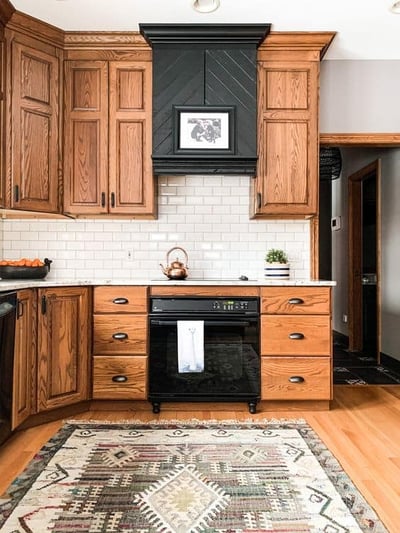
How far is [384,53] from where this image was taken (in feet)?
11.6

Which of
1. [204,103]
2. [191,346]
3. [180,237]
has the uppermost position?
[204,103]

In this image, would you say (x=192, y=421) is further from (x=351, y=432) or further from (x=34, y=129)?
(x=34, y=129)

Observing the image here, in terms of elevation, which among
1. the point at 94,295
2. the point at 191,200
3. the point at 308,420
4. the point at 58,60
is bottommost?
the point at 308,420

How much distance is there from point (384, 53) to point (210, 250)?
6.41 feet

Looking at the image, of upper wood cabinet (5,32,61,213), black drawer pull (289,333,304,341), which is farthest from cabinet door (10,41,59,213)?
black drawer pull (289,333,304,341)

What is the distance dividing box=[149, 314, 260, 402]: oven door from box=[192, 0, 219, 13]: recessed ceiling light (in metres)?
1.92

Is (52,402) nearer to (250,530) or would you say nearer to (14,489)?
(14,489)

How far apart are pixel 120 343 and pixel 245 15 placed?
88.8 inches

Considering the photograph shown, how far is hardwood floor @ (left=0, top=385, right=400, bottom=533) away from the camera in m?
2.08

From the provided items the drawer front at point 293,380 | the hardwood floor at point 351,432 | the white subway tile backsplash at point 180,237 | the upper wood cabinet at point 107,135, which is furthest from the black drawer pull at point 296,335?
the upper wood cabinet at point 107,135

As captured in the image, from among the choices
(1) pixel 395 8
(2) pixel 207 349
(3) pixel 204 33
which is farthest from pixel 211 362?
(1) pixel 395 8

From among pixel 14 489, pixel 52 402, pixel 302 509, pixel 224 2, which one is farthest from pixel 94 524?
pixel 224 2

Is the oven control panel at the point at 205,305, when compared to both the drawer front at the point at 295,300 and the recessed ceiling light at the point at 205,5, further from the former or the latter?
the recessed ceiling light at the point at 205,5

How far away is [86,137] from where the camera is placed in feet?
10.8
